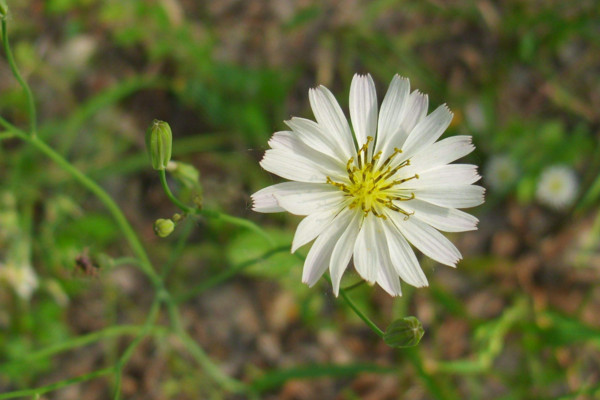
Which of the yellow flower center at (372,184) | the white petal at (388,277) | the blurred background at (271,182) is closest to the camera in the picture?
the white petal at (388,277)

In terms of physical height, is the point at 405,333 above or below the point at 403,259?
below

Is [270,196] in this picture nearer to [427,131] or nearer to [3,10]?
[427,131]

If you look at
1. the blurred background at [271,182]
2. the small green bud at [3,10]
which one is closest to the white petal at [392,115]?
the small green bud at [3,10]

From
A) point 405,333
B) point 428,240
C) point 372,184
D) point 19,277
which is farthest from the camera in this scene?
point 19,277

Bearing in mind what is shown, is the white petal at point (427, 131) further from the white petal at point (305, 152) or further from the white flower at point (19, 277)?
the white flower at point (19, 277)

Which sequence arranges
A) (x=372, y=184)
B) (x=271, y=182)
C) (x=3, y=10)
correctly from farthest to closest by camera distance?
(x=271, y=182)
(x=372, y=184)
(x=3, y=10)

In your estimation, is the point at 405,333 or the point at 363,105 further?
the point at 363,105

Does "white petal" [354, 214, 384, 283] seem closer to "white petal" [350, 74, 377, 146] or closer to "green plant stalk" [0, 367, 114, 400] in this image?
"white petal" [350, 74, 377, 146]

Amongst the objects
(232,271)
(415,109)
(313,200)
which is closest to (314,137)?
(313,200)
